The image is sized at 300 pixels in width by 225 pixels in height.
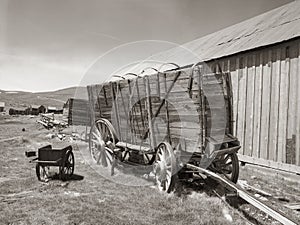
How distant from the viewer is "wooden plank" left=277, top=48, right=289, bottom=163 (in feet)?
28.1

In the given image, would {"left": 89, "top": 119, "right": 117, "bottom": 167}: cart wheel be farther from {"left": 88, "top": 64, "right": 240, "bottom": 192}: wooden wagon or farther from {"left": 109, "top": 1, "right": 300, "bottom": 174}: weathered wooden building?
{"left": 109, "top": 1, "right": 300, "bottom": 174}: weathered wooden building

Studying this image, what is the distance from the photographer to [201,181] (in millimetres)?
7477

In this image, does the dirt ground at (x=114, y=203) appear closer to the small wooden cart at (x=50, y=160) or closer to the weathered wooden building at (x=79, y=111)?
the small wooden cart at (x=50, y=160)

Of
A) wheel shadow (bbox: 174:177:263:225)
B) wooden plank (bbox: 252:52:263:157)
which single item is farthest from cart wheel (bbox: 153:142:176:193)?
wooden plank (bbox: 252:52:263:157)

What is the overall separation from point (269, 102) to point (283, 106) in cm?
62

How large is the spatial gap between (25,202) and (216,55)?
9.16 meters

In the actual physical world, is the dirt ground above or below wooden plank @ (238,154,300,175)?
below

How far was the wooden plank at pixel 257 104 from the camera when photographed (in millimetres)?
9633

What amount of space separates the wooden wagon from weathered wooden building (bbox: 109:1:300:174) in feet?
8.32

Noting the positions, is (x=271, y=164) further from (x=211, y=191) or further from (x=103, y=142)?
(x=103, y=142)

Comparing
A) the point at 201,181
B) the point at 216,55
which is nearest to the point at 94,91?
the point at 201,181

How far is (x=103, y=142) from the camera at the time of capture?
8852mm

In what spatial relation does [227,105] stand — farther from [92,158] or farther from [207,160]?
[92,158]

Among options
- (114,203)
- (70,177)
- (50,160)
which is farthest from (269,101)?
(50,160)
